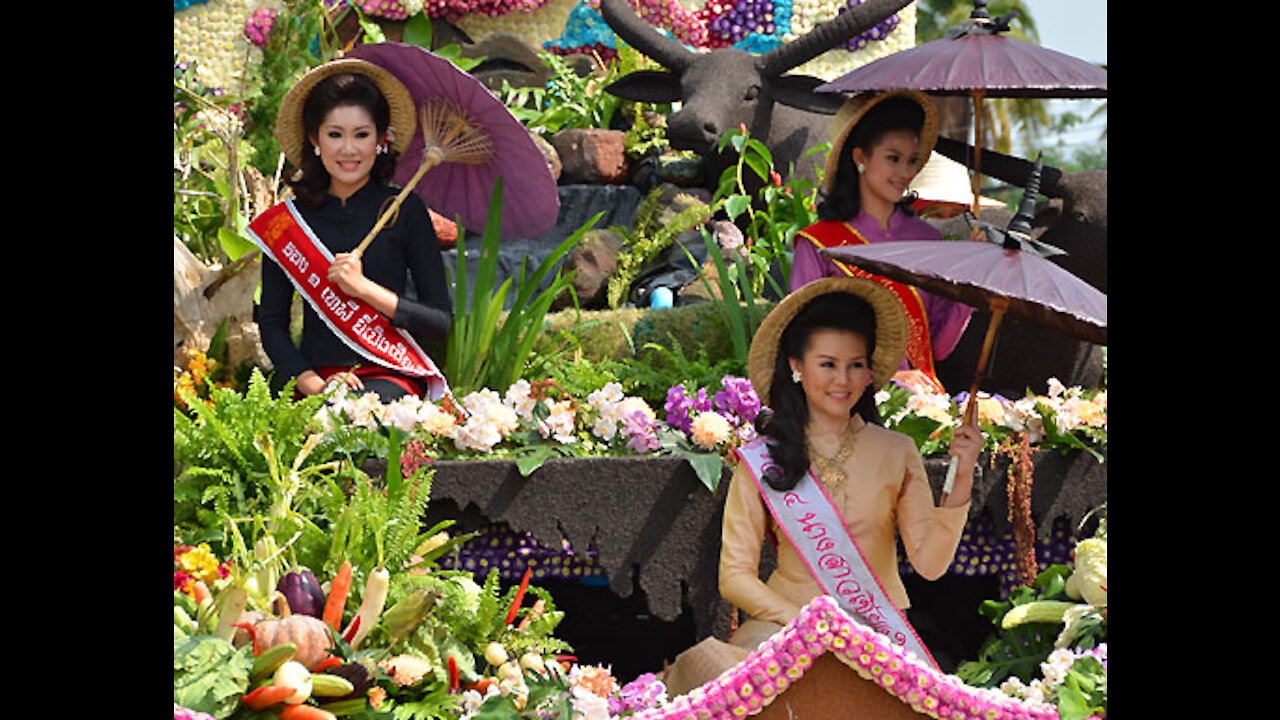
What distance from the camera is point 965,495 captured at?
13.9 ft

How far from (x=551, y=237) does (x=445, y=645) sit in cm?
446

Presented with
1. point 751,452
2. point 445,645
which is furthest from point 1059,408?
point 445,645

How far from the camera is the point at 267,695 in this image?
335cm

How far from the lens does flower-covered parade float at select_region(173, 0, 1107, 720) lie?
11.7 ft

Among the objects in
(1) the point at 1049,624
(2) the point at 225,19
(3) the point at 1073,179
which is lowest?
(1) the point at 1049,624

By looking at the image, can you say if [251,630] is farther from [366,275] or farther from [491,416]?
[366,275]

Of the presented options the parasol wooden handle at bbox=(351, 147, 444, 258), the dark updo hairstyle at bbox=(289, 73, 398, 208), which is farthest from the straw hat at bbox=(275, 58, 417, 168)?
the parasol wooden handle at bbox=(351, 147, 444, 258)

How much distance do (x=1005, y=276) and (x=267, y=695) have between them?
6.47ft

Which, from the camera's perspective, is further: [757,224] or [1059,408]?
[757,224]

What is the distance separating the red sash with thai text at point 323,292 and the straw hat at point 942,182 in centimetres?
222

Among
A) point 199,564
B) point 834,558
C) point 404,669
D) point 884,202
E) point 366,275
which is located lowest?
point 404,669

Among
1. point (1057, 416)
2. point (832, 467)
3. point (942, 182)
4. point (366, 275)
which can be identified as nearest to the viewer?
point (832, 467)

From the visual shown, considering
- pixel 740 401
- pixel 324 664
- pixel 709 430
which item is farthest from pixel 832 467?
pixel 324 664

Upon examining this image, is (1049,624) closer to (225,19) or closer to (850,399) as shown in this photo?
(850,399)
